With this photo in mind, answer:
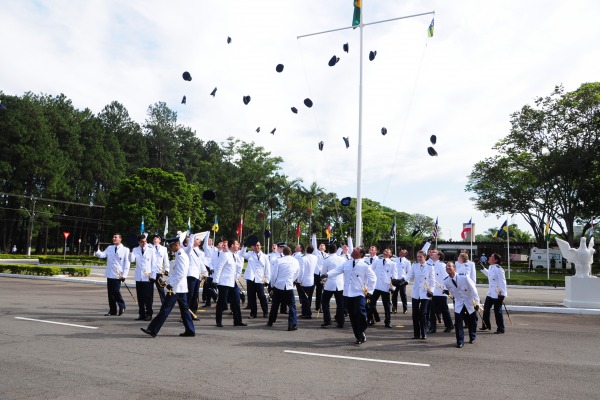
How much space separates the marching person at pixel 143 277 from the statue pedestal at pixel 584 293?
14.2 m

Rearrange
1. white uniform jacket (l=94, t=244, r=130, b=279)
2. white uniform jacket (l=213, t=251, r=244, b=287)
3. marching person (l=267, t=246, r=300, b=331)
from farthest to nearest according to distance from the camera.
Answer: white uniform jacket (l=94, t=244, r=130, b=279), white uniform jacket (l=213, t=251, r=244, b=287), marching person (l=267, t=246, r=300, b=331)

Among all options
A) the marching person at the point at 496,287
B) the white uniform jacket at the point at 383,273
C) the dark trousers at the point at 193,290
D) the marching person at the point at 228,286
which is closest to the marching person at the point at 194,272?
the dark trousers at the point at 193,290

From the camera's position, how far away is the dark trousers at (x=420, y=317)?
10.6 metres

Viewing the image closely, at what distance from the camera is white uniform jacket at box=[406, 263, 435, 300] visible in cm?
1080

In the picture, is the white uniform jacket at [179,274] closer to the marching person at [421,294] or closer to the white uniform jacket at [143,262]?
the white uniform jacket at [143,262]

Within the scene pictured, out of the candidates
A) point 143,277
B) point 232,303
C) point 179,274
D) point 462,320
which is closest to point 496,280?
point 462,320

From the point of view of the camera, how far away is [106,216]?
2128 inches

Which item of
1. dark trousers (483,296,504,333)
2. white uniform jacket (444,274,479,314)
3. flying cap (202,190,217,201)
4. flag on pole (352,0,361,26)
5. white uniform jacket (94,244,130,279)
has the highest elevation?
flag on pole (352,0,361,26)

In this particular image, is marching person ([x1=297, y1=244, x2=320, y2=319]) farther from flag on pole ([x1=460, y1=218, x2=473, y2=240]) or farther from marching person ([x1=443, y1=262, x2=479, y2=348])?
flag on pole ([x1=460, y1=218, x2=473, y2=240])

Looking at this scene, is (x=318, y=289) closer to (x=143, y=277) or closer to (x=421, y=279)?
(x=421, y=279)

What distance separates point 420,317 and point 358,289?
5.97 feet

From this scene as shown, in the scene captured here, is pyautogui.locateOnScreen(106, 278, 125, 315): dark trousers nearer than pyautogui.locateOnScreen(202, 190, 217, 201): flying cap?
Yes

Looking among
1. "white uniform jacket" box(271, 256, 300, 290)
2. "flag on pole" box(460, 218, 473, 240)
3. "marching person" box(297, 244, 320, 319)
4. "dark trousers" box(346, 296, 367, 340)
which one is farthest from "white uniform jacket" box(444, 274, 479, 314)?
"flag on pole" box(460, 218, 473, 240)

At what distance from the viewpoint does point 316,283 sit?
15.0 metres
